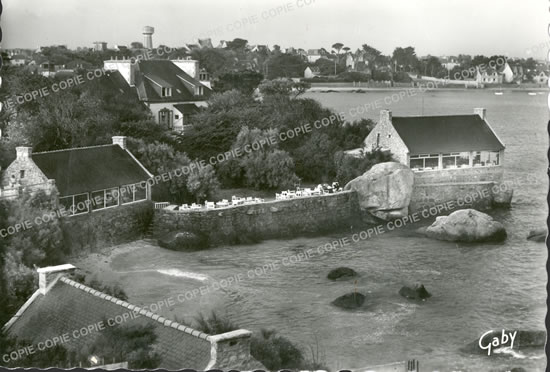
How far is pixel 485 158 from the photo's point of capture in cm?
645

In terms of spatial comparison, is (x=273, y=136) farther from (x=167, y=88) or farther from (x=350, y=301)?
(x=350, y=301)

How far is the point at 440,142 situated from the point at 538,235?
3.15 feet

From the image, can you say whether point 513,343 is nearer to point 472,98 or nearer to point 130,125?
point 472,98

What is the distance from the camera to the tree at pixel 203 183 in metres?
6.68

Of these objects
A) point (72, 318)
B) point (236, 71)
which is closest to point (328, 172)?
point (236, 71)

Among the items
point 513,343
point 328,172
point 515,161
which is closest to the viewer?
point 513,343

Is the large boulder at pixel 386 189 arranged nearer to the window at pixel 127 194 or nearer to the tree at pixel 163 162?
the tree at pixel 163 162

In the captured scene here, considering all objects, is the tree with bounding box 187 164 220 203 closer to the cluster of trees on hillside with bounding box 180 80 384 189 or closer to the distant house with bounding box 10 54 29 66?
the cluster of trees on hillside with bounding box 180 80 384 189

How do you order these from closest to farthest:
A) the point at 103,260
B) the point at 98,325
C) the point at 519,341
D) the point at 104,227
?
the point at 519,341
the point at 98,325
the point at 103,260
the point at 104,227

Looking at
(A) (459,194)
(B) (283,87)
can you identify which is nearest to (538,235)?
(A) (459,194)

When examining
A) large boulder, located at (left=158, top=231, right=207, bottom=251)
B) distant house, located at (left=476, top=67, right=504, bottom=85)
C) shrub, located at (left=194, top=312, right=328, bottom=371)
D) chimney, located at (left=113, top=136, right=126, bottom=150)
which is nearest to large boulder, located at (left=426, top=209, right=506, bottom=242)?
distant house, located at (left=476, top=67, right=504, bottom=85)

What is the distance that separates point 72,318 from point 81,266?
19.3 inches

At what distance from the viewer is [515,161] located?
6.18 m

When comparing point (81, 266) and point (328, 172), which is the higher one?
point (328, 172)
